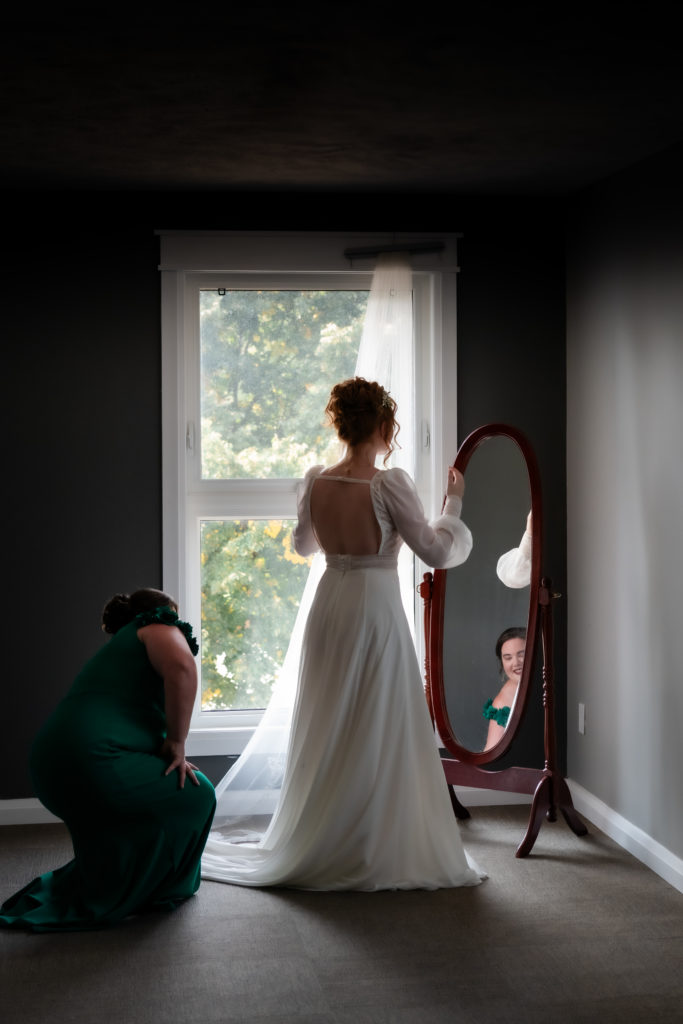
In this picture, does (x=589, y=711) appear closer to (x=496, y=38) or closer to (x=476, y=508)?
(x=476, y=508)

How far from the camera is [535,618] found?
151 inches

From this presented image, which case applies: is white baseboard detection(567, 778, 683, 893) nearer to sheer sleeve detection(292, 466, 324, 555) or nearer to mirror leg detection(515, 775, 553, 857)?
mirror leg detection(515, 775, 553, 857)

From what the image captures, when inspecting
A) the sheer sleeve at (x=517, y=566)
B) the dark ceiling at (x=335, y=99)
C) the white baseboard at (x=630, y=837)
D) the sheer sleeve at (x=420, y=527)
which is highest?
the dark ceiling at (x=335, y=99)

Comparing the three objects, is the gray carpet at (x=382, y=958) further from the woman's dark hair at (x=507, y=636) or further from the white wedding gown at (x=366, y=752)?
the woman's dark hair at (x=507, y=636)

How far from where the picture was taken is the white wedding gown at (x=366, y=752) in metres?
3.41

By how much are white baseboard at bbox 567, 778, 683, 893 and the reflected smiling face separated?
634 mm

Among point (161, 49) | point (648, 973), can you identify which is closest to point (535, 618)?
point (648, 973)

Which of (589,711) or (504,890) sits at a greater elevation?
(589,711)

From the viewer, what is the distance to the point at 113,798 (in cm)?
310

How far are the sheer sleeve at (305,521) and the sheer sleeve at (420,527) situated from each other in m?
0.28

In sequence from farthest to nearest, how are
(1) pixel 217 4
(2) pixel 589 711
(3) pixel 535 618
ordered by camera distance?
(2) pixel 589 711, (3) pixel 535 618, (1) pixel 217 4

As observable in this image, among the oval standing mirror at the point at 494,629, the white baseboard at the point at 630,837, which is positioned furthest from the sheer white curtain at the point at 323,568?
the white baseboard at the point at 630,837

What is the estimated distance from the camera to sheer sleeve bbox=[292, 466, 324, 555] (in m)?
3.65

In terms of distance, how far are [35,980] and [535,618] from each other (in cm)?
200
